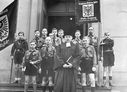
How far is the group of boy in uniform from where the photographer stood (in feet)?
31.6

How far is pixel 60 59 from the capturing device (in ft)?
31.7

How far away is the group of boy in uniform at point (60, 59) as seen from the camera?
9.64 m

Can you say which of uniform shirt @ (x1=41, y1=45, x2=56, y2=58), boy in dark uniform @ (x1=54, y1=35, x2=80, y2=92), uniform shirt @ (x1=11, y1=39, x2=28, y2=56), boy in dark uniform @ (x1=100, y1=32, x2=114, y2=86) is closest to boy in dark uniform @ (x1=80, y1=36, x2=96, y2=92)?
boy in dark uniform @ (x1=100, y1=32, x2=114, y2=86)

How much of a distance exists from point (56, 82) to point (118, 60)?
437 centimetres

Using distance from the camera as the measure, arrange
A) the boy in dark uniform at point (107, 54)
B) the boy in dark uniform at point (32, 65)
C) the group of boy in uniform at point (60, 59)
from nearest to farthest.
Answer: the group of boy in uniform at point (60, 59) < the boy in dark uniform at point (32, 65) < the boy in dark uniform at point (107, 54)

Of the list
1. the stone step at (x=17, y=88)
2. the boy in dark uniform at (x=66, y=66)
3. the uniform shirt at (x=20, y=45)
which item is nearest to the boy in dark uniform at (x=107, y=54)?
the stone step at (x=17, y=88)

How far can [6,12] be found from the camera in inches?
428

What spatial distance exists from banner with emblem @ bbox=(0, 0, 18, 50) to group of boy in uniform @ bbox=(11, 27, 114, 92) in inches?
28.9

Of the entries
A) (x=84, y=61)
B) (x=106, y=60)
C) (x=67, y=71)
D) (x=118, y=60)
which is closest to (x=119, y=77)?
(x=118, y=60)

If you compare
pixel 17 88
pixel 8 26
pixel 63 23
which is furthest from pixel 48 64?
pixel 63 23

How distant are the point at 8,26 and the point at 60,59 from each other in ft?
7.27

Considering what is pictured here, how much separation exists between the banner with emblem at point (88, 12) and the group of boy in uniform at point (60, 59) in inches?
21.6

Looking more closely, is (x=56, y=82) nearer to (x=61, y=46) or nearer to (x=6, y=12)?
(x=61, y=46)

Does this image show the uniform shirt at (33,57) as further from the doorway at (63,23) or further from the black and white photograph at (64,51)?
the doorway at (63,23)
